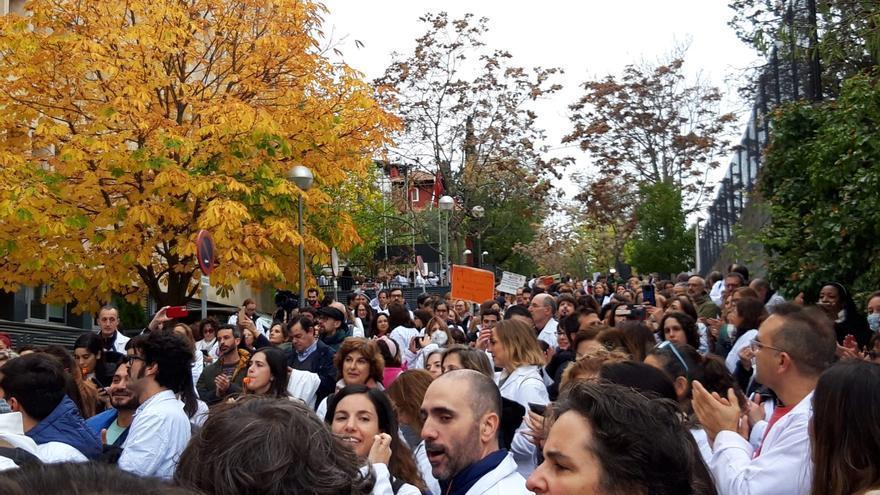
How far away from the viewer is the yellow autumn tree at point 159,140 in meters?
20.4

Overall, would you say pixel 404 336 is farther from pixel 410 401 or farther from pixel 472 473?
pixel 472 473

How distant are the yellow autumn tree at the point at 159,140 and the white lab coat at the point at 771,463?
15.8m

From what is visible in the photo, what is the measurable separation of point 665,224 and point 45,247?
20.7 m

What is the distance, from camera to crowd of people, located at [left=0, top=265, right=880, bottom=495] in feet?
9.38

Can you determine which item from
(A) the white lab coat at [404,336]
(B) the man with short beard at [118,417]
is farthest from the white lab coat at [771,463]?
(A) the white lab coat at [404,336]

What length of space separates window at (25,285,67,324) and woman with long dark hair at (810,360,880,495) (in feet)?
97.7

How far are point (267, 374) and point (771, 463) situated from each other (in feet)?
15.9

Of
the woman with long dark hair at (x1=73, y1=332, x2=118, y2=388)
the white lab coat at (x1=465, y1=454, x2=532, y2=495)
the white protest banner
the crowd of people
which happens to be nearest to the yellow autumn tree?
the white protest banner

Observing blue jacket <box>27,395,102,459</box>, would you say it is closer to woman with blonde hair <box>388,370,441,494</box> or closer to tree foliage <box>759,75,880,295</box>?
woman with blonde hair <box>388,370,441,494</box>

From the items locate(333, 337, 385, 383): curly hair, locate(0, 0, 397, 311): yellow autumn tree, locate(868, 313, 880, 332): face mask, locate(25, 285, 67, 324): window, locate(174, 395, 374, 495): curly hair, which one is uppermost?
locate(0, 0, 397, 311): yellow autumn tree

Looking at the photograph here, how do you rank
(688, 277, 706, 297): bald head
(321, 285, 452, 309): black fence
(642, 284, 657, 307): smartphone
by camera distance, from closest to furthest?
(688, 277, 706, 297): bald head → (642, 284, 657, 307): smartphone → (321, 285, 452, 309): black fence

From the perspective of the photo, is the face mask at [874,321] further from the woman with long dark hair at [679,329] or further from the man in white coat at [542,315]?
the man in white coat at [542,315]

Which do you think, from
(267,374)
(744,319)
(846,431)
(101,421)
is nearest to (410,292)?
(744,319)

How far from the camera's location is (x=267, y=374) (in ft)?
28.5
